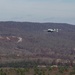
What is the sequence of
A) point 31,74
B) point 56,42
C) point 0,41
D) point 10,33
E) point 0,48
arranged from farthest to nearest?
point 10,33 < point 56,42 < point 0,41 < point 0,48 < point 31,74

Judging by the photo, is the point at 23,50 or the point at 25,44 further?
the point at 25,44

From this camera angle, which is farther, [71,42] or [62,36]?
[62,36]

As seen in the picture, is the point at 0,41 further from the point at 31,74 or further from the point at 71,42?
the point at 31,74

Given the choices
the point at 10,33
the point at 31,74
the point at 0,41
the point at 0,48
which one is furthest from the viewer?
the point at 10,33

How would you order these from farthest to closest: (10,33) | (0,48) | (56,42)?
(10,33)
(56,42)
(0,48)

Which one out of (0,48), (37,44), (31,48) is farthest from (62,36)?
(0,48)

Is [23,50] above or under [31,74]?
under

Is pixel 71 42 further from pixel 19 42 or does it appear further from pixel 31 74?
pixel 31 74

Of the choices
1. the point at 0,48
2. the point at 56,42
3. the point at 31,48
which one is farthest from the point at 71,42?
the point at 0,48

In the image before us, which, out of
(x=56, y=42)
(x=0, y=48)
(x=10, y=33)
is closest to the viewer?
(x=0, y=48)
